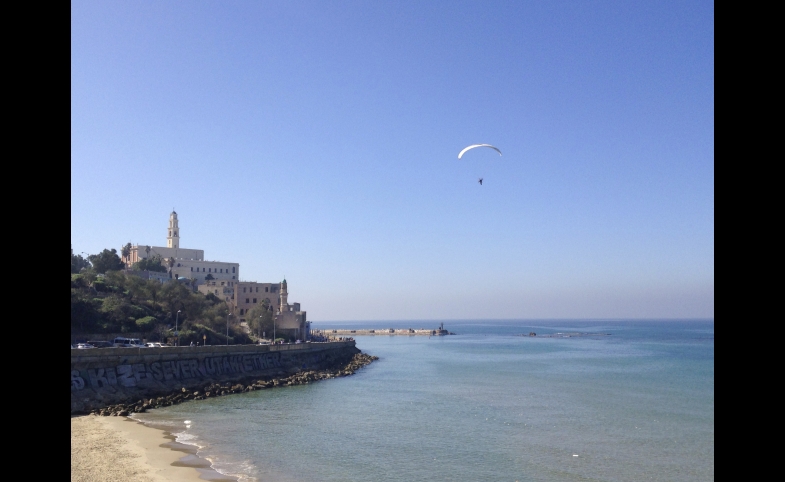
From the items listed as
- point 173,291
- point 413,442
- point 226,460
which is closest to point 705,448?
point 413,442

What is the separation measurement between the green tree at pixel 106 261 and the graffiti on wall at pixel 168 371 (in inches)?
1268

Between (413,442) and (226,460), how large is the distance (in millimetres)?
9189

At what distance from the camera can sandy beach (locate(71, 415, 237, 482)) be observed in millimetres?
23578

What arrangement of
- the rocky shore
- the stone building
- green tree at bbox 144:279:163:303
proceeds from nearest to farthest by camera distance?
the rocky shore
green tree at bbox 144:279:163:303
the stone building

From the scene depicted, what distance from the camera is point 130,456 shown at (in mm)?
25906

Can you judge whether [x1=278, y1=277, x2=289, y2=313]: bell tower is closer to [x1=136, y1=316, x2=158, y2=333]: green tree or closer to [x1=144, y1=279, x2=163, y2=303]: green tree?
[x1=144, y1=279, x2=163, y2=303]: green tree

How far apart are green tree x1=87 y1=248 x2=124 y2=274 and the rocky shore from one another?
33.2m

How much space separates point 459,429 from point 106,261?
60.6m

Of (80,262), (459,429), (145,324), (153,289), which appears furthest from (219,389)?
(80,262)

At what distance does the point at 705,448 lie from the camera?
102 feet

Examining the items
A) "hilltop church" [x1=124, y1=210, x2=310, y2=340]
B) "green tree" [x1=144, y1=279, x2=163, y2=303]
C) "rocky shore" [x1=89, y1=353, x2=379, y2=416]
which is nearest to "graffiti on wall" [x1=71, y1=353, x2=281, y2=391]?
"rocky shore" [x1=89, y1=353, x2=379, y2=416]

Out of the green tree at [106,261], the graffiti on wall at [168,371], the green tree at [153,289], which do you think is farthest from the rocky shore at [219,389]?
the green tree at [106,261]
